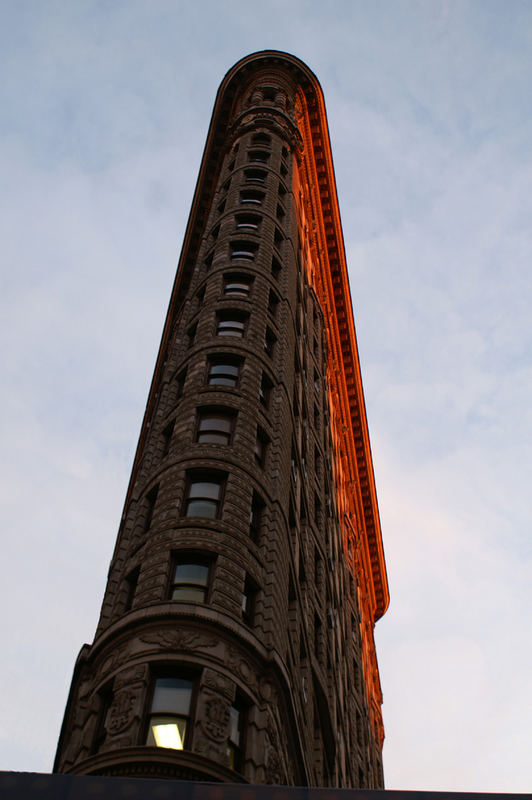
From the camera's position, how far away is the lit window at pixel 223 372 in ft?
118

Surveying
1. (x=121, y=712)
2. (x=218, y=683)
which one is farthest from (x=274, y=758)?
(x=121, y=712)

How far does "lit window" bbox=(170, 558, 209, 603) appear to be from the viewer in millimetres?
25547

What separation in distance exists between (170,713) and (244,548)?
706cm

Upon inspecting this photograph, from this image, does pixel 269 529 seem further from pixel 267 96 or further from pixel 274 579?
pixel 267 96

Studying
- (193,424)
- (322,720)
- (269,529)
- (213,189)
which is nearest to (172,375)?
(193,424)

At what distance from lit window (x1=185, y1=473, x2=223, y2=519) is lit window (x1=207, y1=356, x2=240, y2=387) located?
6.12 m

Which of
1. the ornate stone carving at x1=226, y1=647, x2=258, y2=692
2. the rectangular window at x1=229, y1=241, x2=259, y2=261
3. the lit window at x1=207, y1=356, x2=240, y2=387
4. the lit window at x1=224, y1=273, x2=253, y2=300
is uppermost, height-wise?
the rectangular window at x1=229, y1=241, x2=259, y2=261

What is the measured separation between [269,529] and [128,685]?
908cm

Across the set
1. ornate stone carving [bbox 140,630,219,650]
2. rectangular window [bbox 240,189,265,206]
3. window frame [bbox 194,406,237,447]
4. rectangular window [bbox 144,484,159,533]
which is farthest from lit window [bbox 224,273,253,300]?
ornate stone carving [bbox 140,630,219,650]

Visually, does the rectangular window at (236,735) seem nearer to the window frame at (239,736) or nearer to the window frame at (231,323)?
the window frame at (239,736)

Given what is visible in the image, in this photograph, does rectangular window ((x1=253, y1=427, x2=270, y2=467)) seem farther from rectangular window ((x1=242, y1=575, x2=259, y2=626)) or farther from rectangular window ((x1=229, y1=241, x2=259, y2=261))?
rectangular window ((x1=229, y1=241, x2=259, y2=261))

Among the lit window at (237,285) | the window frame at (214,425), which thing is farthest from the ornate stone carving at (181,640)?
the lit window at (237,285)

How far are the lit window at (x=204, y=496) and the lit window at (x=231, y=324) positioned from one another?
1023cm

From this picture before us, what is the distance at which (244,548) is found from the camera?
2772 cm
